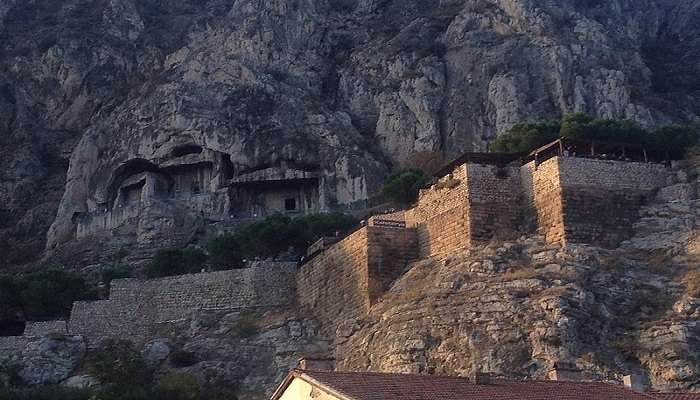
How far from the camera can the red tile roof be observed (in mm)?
22297

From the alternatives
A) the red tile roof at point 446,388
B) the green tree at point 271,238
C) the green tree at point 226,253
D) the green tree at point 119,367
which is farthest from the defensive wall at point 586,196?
the green tree at point 226,253

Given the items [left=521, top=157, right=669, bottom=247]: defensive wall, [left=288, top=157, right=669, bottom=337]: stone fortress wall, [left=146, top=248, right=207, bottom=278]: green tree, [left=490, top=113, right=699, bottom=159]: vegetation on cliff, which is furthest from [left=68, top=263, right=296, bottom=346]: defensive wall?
[left=490, top=113, right=699, bottom=159]: vegetation on cliff

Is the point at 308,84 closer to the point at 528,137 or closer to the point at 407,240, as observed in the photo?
the point at 528,137

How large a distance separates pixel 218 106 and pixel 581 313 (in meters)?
51.6

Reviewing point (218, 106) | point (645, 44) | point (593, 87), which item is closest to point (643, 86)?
point (593, 87)

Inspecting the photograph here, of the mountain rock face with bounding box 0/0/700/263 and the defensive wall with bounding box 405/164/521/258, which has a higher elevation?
the mountain rock face with bounding box 0/0/700/263

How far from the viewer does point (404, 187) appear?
66.0m

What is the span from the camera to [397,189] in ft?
217

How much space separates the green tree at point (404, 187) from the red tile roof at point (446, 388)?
1576 inches

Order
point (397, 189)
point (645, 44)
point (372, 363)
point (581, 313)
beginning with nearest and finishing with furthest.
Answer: point (581, 313), point (372, 363), point (397, 189), point (645, 44)

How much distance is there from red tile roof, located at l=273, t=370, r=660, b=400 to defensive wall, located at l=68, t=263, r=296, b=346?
87.6ft

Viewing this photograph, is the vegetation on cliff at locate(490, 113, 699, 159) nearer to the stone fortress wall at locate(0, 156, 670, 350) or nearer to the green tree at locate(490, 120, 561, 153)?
the green tree at locate(490, 120, 561, 153)

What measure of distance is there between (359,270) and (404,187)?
20.7 metres

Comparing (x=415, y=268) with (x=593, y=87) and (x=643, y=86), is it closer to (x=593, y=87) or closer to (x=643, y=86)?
(x=593, y=87)
